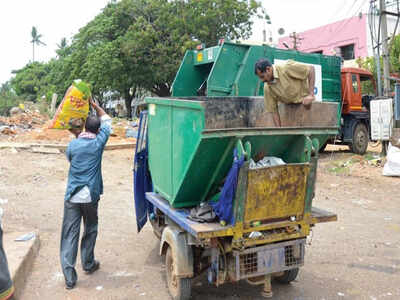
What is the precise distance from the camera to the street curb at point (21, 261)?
3.42m

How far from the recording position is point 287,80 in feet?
11.1

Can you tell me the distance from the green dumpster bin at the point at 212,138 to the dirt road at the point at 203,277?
36.3 inches

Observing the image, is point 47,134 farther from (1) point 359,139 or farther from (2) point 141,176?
(2) point 141,176

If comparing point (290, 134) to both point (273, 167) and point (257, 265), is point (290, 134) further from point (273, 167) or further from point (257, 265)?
point (257, 265)

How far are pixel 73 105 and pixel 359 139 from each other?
30.9 ft

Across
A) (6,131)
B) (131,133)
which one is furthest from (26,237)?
(6,131)

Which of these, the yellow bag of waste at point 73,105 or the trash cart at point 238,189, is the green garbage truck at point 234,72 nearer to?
the yellow bag of waste at point 73,105

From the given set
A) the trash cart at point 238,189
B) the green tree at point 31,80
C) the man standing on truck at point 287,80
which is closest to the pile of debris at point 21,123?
the trash cart at point 238,189

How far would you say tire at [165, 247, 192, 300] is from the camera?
3.11 m

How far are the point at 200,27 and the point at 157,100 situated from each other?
19187 mm

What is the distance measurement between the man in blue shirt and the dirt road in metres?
0.31

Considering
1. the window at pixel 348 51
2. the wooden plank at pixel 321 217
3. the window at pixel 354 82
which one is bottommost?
the wooden plank at pixel 321 217

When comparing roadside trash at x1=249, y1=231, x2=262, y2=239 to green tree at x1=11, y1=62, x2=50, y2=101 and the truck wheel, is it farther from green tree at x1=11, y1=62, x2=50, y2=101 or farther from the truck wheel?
green tree at x1=11, y1=62, x2=50, y2=101

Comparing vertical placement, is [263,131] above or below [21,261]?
above
